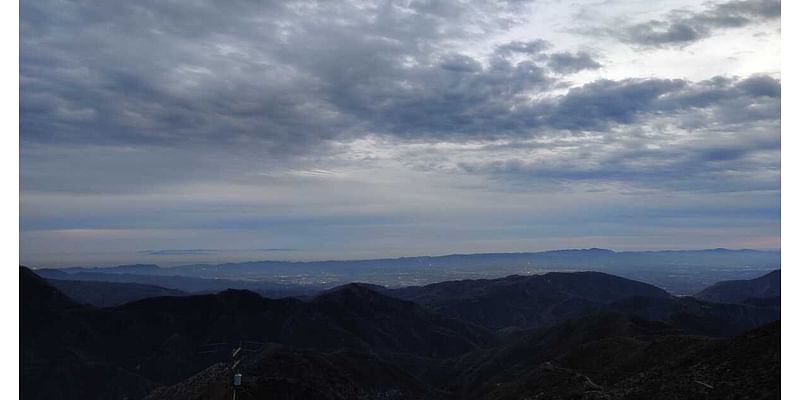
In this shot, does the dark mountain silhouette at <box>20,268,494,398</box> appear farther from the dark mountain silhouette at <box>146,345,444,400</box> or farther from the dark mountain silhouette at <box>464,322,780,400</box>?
the dark mountain silhouette at <box>464,322,780,400</box>

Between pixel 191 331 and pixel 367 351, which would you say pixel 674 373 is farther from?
pixel 191 331

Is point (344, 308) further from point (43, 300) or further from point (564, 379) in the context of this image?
point (564, 379)

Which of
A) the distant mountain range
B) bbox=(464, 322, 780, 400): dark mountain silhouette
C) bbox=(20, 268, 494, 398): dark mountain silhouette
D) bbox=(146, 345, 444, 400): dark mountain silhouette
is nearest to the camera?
bbox=(464, 322, 780, 400): dark mountain silhouette

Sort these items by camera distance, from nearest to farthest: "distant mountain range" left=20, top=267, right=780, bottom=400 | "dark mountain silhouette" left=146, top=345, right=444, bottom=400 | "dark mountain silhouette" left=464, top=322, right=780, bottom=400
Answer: "dark mountain silhouette" left=464, top=322, right=780, bottom=400, "distant mountain range" left=20, top=267, right=780, bottom=400, "dark mountain silhouette" left=146, top=345, right=444, bottom=400

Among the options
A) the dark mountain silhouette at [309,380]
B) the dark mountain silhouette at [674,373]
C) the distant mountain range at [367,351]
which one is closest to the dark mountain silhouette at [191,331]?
the distant mountain range at [367,351]

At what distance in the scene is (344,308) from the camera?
6481 inches

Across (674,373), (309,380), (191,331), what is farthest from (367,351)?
(674,373)

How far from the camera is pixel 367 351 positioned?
5281 inches

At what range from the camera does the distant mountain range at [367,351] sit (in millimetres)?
46406

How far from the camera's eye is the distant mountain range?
46406 millimetres

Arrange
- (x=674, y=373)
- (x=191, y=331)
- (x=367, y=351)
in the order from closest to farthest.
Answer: (x=674, y=373)
(x=367, y=351)
(x=191, y=331)

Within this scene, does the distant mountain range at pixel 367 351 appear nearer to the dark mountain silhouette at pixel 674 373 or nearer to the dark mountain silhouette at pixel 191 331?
the dark mountain silhouette at pixel 674 373

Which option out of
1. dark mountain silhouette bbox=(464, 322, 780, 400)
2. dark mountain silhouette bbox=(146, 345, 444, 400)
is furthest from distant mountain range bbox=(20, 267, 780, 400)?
dark mountain silhouette bbox=(146, 345, 444, 400)

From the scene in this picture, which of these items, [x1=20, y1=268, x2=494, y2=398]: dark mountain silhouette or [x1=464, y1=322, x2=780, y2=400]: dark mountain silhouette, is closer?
[x1=464, y1=322, x2=780, y2=400]: dark mountain silhouette
